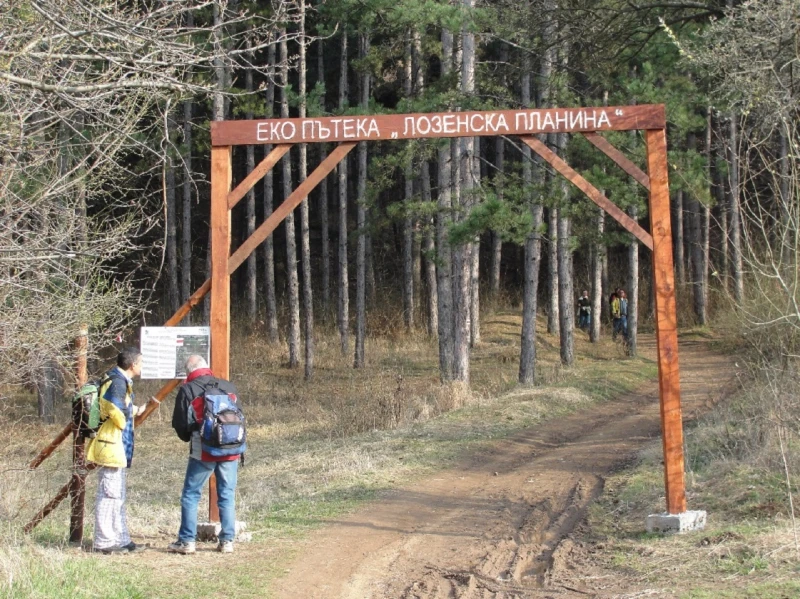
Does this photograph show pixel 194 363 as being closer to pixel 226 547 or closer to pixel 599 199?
pixel 226 547

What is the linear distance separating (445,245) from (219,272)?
1333cm

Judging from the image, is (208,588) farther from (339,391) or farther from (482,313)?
(482,313)

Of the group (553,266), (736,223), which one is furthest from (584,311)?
(736,223)

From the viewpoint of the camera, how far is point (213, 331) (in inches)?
356

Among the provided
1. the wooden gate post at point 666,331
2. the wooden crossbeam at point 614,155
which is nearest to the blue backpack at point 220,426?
the wooden gate post at point 666,331

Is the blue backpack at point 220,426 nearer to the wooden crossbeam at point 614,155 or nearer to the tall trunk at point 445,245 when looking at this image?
the wooden crossbeam at point 614,155

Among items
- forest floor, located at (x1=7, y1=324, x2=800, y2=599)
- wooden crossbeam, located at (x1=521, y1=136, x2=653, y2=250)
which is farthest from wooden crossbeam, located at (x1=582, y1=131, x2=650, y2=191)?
forest floor, located at (x1=7, y1=324, x2=800, y2=599)

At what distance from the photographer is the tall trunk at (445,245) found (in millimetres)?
21141

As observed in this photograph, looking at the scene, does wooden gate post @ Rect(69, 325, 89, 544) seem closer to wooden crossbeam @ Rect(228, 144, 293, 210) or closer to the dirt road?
wooden crossbeam @ Rect(228, 144, 293, 210)

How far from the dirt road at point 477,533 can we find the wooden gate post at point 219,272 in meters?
1.60

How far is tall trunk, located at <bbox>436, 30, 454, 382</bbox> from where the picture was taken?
21.1m

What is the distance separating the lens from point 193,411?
8.19 metres

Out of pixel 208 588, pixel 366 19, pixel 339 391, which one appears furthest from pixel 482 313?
pixel 208 588

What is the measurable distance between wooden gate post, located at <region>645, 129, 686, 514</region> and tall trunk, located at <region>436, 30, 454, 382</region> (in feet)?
35.6
